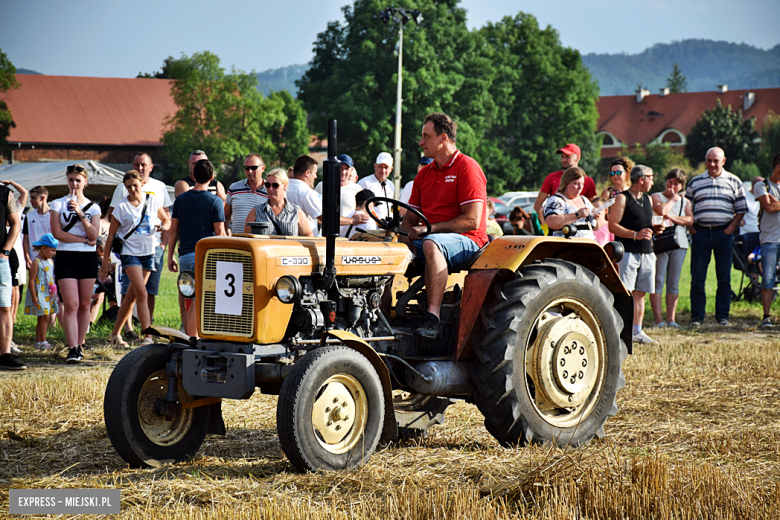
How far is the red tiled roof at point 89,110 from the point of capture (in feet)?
191

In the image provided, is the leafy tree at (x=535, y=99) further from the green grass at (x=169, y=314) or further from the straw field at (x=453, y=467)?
the straw field at (x=453, y=467)

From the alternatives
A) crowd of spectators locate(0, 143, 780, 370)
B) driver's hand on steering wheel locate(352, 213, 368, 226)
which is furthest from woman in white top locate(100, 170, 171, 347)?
driver's hand on steering wheel locate(352, 213, 368, 226)

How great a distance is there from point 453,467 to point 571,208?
158 inches

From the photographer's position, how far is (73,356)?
7.86 metres

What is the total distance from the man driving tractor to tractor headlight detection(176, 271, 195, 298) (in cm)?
→ 129

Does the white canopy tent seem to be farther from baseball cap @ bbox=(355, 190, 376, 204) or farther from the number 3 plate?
the number 3 plate

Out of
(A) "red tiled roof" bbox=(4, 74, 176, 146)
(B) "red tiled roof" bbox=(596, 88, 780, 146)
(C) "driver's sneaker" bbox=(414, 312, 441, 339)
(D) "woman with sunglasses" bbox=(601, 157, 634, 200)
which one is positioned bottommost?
(C) "driver's sneaker" bbox=(414, 312, 441, 339)

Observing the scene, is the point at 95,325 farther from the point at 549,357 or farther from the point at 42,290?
the point at 549,357

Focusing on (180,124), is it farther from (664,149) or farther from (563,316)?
(563,316)

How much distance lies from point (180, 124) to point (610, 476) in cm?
5575

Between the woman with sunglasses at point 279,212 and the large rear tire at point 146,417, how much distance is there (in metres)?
2.05

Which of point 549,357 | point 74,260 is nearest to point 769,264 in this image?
point 549,357

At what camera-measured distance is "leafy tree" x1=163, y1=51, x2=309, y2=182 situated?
53.7 meters

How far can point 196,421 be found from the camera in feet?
14.8
